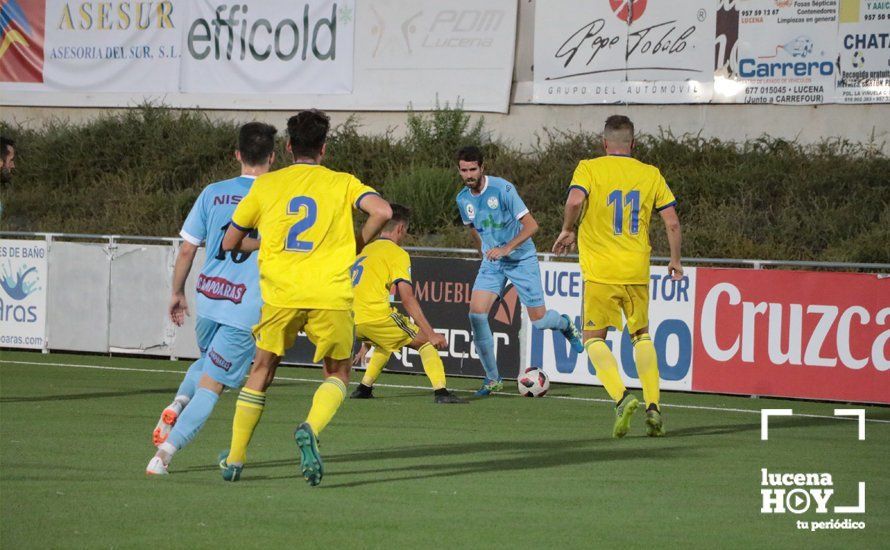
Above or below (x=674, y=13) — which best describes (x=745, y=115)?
below

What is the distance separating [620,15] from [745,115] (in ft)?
8.84

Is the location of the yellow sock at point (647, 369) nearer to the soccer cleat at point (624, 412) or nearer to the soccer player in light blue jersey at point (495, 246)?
the soccer cleat at point (624, 412)

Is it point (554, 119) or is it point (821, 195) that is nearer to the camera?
point (821, 195)

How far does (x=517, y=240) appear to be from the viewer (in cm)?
1396

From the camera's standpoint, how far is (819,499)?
8078 millimetres

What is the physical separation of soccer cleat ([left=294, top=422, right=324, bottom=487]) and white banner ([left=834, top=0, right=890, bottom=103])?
54.3ft

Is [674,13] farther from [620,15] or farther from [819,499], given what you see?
[819,499]

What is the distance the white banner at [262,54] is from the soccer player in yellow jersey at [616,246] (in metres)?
14.1

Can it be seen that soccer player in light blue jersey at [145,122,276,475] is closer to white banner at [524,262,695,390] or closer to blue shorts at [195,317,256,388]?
blue shorts at [195,317,256,388]

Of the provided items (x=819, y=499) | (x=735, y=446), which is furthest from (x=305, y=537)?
(x=735, y=446)

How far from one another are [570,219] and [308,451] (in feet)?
13.0

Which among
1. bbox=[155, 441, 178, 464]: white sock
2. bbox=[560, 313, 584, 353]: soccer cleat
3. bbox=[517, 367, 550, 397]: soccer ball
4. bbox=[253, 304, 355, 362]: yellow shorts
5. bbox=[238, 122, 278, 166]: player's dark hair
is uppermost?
bbox=[238, 122, 278, 166]: player's dark hair

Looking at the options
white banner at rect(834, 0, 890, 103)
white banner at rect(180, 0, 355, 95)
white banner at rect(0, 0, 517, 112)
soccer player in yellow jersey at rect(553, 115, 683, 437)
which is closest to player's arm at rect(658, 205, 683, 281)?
soccer player in yellow jersey at rect(553, 115, 683, 437)

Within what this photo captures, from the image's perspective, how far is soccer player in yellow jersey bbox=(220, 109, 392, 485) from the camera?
8.05 metres
